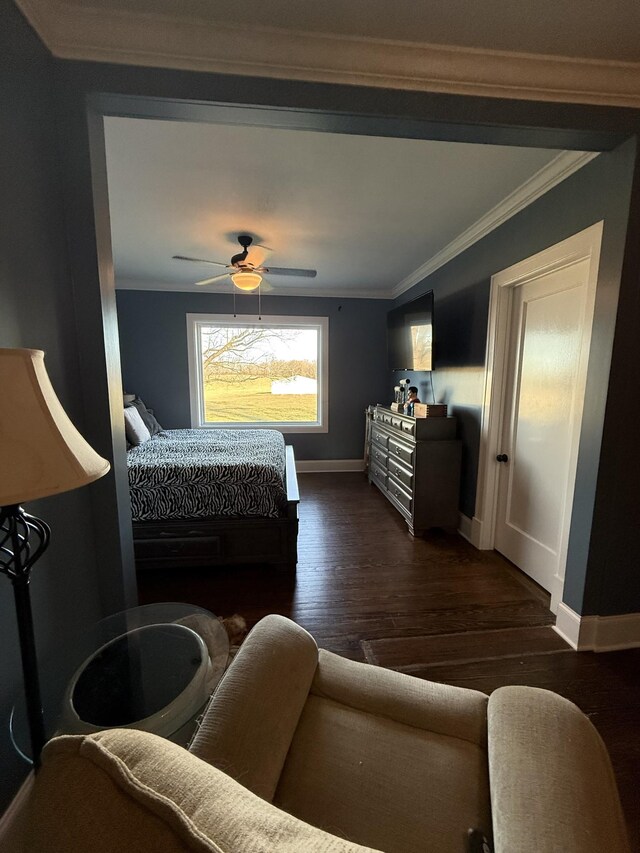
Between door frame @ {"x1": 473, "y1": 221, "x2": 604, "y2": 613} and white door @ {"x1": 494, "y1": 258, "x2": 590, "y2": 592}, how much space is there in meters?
0.02

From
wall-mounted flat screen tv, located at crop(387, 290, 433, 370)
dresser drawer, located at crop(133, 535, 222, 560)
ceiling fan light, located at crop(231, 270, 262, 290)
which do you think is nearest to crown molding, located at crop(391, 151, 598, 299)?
wall-mounted flat screen tv, located at crop(387, 290, 433, 370)

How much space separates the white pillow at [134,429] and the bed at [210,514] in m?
0.86

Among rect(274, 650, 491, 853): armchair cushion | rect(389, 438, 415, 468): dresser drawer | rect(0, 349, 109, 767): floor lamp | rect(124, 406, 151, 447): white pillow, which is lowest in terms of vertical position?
rect(274, 650, 491, 853): armchair cushion

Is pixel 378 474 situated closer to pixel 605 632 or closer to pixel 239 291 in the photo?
pixel 605 632

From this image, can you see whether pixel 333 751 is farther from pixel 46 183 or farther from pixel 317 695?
pixel 46 183

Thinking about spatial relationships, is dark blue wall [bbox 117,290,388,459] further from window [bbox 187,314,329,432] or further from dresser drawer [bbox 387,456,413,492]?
dresser drawer [bbox 387,456,413,492]

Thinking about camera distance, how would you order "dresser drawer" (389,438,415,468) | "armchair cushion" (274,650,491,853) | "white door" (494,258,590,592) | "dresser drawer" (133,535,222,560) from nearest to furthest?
"armchair cushion" (274,650,491,853) < "white door" (494,258,590,592) < "dresser drawer" (133,535,222,560) < "dresser drawer" (389,438,415,468)

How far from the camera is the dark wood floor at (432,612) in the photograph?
157 cm

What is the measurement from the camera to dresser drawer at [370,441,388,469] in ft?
12.6

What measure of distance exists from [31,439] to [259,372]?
4355 mm

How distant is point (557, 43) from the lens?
130 cm

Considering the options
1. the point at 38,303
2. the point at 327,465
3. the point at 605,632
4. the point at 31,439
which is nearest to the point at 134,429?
the point at 38,303

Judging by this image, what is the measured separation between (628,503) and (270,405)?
407 centimetres

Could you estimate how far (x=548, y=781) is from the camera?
0.64 meters
